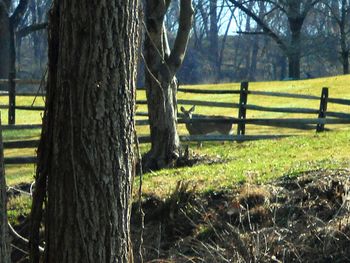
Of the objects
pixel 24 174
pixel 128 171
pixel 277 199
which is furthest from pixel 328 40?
pixel 128 171

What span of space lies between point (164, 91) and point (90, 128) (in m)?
8.02

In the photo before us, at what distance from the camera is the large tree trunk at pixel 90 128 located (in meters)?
5.19

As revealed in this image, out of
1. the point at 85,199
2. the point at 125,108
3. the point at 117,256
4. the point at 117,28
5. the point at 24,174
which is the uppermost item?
the point at 117,28

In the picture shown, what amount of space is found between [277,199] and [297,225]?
0.71 meters

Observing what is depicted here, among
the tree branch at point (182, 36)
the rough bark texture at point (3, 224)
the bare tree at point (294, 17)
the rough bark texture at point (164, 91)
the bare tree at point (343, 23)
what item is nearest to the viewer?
the rough bark texture at point (3, 224)

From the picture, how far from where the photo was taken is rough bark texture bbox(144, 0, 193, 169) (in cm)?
1333

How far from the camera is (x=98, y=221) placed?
5301 mm

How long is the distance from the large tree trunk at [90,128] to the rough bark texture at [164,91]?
780 cm

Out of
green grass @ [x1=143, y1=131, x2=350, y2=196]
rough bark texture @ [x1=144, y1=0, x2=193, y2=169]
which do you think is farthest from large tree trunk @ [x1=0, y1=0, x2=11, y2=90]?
rough bark texture @ [x1=144, y1=0, x2=193, y2=169]

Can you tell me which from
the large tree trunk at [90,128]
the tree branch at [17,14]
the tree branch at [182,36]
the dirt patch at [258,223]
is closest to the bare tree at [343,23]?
the tree branch at [17,14]

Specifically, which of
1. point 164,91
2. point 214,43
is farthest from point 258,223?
point 214,43

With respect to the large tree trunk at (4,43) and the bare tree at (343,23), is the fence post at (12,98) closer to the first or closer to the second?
the large tree trunk at (4,43)

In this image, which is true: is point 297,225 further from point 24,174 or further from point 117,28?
point 24,174

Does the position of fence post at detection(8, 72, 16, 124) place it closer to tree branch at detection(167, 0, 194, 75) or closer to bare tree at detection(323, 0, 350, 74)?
tree branch at detection(167, 0, 194, 75)
